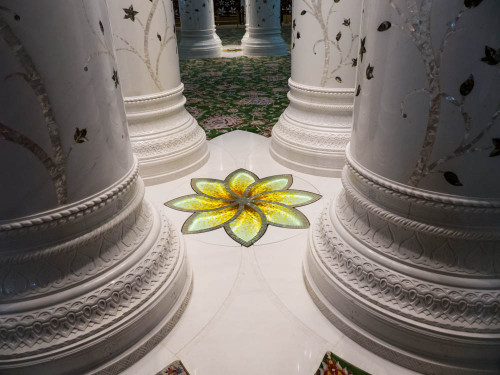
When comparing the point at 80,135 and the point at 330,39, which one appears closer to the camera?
the point at 80,135

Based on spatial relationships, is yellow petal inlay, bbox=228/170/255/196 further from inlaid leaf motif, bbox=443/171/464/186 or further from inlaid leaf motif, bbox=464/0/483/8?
inlaid leaf motif, bbox=464/0/483/8

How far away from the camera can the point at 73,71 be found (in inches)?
35.6

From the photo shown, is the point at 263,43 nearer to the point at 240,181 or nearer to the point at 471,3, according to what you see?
the point at 240,181

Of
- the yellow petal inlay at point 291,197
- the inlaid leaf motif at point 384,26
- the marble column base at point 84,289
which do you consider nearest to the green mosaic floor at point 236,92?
the yellow petal inlay at point 291,197

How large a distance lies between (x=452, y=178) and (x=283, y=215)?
98cm

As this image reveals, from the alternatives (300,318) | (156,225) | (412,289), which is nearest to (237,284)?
(300,318)

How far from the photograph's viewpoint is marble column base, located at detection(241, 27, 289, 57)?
6.95m

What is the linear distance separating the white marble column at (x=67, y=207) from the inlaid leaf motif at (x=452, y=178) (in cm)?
88

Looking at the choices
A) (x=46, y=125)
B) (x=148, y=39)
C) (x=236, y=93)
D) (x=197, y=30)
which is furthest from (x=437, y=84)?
(x=197, y=30)

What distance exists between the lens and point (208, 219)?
71.4 inches

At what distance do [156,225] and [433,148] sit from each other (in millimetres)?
894

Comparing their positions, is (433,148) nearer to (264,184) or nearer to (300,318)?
(300,318)

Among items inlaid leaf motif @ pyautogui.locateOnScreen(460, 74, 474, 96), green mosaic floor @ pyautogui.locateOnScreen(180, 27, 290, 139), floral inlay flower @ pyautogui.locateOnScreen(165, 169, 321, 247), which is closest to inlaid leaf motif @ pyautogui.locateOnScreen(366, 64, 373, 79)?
inlaid leaf motif @ pyautogui.locateOnScreen(460, 74, 474, 96)

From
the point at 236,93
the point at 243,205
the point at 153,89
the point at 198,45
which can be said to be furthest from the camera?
the point at 198,45
